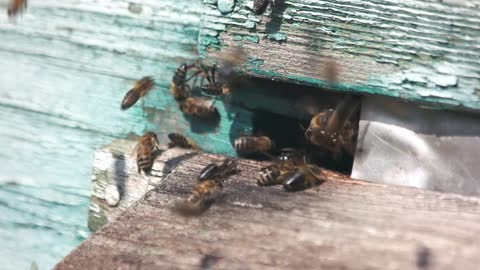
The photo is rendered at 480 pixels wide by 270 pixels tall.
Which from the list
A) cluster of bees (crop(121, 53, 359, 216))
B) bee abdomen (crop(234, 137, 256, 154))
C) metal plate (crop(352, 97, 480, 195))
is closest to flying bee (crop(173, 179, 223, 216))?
cluster of bees (crop(121, 53, 359, 216))

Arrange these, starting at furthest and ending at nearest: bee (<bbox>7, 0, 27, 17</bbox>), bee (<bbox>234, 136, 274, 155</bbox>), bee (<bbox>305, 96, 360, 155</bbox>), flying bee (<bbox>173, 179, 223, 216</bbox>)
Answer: bee (<bbox>7, 0, 27, 17</bbox>) → bee (<bbox>234, 136, 274, 155</bbox>) → bee (<bbox>305, 96, 360, 155</bbox>) → flying bee (<bbox>173, 179, 223, 216</bbox>)

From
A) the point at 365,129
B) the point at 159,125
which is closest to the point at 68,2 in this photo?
the point at 159,125

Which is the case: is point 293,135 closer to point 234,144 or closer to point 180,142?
point 234,144

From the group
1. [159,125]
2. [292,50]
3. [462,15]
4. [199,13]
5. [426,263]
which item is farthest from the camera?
[159,125]

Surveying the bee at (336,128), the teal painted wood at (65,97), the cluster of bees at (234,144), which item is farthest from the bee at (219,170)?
the teal painted wood at (65,97)

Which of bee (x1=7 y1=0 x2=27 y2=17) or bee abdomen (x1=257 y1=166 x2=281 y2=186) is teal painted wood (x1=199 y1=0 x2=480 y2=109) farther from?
bee (x1=7 y1=0 x2=27 y2=17)

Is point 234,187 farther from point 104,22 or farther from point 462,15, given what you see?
point 104,22

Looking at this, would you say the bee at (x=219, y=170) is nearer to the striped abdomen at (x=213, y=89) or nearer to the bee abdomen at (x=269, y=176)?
the bee abdomen at (x=269, y=176)
